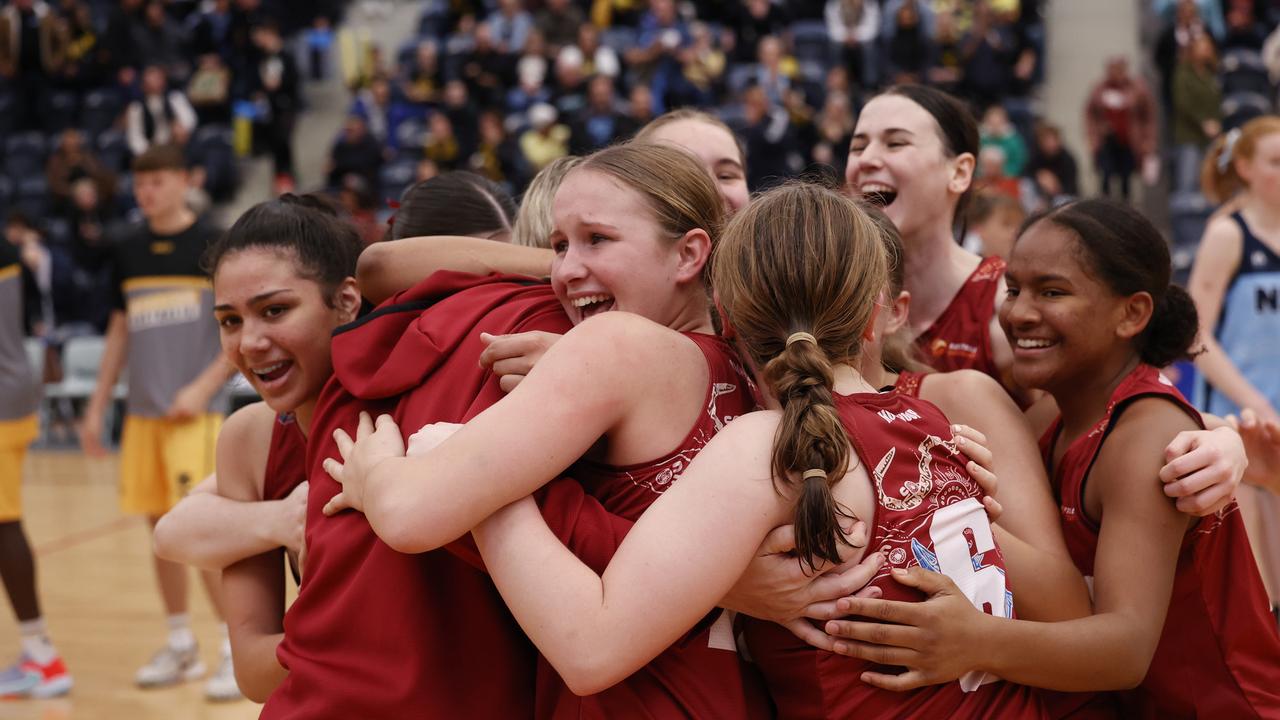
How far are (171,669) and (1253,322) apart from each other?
4.58 meters

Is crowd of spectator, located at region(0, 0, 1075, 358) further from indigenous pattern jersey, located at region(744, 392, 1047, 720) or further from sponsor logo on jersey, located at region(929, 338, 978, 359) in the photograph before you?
indigenous pattern jersey, located at region(744, 392, 1047, 720)

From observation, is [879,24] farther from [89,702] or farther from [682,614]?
[682,614]

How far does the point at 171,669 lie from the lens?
5117 millimetres

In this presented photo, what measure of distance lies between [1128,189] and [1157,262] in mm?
10783

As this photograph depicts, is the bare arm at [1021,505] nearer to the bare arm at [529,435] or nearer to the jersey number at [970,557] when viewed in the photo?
the jersey number at [970,557]

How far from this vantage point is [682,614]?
1.65 meters

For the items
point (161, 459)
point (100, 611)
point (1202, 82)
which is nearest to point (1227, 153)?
point (161, 459)

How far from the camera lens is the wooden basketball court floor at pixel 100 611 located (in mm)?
4867

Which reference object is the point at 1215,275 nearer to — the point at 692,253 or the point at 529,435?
the point at 692,253

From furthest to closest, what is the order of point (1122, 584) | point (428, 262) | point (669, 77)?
point (669, 77)
point (428, 262)
point (1122, 584)

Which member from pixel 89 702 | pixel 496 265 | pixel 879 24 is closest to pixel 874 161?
pixel 496 265

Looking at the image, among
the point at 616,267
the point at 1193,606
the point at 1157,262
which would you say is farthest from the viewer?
the point at 1157,262

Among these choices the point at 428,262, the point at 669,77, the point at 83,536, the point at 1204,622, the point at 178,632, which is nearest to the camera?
the point at 1204,622

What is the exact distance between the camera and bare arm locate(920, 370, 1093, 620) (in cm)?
195
